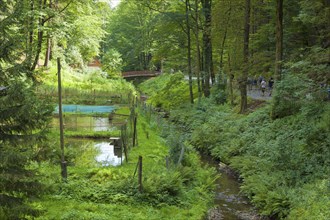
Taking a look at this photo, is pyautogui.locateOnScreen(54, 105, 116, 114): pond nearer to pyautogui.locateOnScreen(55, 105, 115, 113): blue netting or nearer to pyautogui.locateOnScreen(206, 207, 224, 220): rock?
pyautogui.locateOnScreen(55, 105, 115, 113): blue netting

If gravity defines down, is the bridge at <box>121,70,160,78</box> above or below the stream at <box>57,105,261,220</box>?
above

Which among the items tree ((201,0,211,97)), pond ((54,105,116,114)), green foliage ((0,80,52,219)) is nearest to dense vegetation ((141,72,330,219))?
green foliage ((0,80,52,219))

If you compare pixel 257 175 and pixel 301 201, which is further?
pixel 257 175

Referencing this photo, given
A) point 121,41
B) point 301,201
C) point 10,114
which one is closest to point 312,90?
point 301,201

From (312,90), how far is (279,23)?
156 inches

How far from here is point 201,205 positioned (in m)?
11.9

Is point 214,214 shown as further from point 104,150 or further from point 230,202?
point 104,150

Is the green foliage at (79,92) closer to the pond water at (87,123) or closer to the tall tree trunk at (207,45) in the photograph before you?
the pond water at (87,123)

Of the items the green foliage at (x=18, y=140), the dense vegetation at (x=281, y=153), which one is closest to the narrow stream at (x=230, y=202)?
the dense vegetation at (x=281, y=153)

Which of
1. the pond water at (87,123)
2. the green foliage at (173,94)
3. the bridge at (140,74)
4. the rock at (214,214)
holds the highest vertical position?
the bridge at (140,74)

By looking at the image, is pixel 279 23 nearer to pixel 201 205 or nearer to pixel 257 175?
pixel 257 175

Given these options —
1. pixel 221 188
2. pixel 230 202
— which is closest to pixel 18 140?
pixel 230 202

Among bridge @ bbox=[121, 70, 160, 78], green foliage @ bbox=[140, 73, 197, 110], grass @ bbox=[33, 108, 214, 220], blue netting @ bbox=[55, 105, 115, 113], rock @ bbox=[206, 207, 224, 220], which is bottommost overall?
rock @ bbox=[206, 207, 224, 220]

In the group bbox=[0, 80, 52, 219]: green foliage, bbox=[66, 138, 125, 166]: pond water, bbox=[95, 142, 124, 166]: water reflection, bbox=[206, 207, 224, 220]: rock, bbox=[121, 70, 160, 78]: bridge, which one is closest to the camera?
bbox=[0, 80, 52, 219]: green foliage
